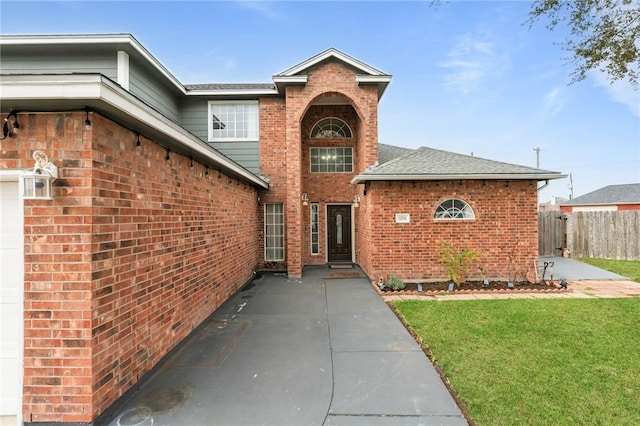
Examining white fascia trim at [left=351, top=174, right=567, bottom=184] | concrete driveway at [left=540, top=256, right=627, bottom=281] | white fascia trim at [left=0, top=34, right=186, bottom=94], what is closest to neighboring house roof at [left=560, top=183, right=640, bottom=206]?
concrete driveway at [left=540, top=256, right=627, bottom=281]

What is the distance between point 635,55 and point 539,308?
4382 mm

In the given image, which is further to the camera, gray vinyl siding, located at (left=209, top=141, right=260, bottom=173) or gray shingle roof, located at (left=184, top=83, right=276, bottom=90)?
gray vinyl siding, located at (left=209, top=141, right=260, bottom=173)

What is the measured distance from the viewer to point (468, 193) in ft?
23.7

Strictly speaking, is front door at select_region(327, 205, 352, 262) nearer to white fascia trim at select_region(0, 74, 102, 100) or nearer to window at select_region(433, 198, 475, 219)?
window at select_region(433, 198, 475, 219)

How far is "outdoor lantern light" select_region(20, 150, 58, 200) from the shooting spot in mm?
2186

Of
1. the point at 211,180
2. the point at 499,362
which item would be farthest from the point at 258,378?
the point at 211,180

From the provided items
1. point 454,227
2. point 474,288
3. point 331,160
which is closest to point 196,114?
point 331,160

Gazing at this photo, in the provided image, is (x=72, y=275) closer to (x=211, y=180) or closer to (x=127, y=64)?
(x=211, y=180)

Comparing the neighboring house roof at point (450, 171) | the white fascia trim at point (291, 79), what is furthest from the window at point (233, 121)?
the neighboring house roof at point (450, 171)

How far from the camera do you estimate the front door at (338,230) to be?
10.2 m

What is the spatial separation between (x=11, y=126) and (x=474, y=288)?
8.22 m

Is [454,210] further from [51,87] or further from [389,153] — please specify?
[51,87]

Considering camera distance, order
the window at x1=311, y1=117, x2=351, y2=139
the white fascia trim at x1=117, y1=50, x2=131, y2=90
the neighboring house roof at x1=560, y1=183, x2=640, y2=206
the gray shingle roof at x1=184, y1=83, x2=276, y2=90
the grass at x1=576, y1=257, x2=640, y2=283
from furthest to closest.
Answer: the neighboring house roof at x1=560, y1=183, x2=640, y2=206 → the window at x1=311, y1=117, x2=351, y2=139 → the gray shingle roof at x1=184, y1=83, x2=276, y2=90 → the grass at x1=576, y1=257, x2=640, y2=283 → the white fascia trim at x1=117, y1=50, x2=131, y2=90

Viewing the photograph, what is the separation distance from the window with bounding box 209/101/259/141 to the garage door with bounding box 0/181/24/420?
7337 mm
